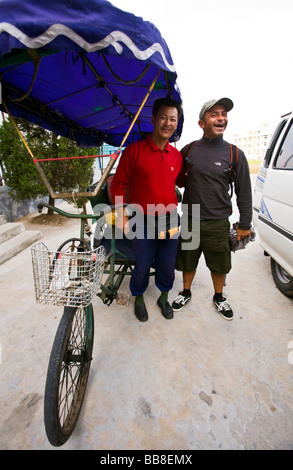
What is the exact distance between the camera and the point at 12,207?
6.00 meters

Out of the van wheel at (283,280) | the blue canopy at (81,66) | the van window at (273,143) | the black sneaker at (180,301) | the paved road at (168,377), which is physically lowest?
the paved road at (168,377)

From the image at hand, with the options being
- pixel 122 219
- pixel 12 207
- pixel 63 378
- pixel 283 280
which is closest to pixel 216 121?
pixel 122 219

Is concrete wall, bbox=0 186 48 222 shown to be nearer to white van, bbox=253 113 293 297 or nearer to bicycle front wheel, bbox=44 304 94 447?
bicycle front wheel, bbox=44 304 94 447

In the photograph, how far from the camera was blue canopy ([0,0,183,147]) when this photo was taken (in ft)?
3.26

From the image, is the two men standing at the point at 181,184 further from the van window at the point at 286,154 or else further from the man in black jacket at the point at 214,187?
the van window at the point at 286,154

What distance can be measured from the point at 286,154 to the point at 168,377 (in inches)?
106

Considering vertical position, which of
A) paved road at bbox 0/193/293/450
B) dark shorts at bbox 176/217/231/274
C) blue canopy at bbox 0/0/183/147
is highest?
blue canopy at bbox 0/0/183/147

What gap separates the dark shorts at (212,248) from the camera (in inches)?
85.4

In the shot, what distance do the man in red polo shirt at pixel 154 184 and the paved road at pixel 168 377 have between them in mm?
679

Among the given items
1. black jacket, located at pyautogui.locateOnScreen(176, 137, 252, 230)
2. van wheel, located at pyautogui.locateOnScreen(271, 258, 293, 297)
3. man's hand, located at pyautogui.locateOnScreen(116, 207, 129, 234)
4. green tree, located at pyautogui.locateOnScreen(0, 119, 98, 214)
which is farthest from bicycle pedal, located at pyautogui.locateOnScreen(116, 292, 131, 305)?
green tree, located at pyautogui.locateOnScreen(0, 119, 98, 214)

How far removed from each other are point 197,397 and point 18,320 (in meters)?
2.05

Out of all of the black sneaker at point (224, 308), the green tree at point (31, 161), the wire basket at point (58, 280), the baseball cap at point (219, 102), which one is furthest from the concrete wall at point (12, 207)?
the black sneaker at point (224, 308)

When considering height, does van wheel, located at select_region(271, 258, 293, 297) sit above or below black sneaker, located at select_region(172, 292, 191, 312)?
above
